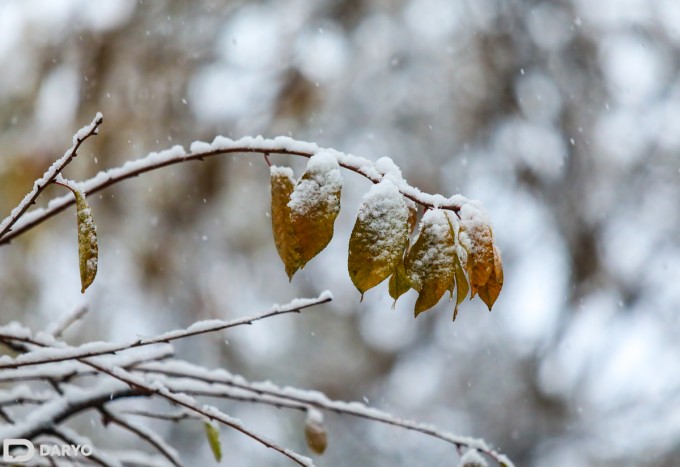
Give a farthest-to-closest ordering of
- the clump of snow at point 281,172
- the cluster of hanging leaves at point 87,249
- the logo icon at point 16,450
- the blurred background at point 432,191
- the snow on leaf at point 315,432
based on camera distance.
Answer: the blurred background at point 432,191 < the snow on leaf at point 315,432 < the logo icon at point 16,450 < the clump of snow at point 281,172 < the cluster of hanging leaves at point 87,249

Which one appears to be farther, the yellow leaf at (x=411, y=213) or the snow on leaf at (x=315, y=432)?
the snow on leaf at (x=315, y=432)

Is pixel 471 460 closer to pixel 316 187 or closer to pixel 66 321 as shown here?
pixel 316 187

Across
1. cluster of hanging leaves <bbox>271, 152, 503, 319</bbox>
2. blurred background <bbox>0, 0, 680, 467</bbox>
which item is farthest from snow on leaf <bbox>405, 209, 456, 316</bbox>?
blurred background <bbox>0, 0, 680, 467</bbox>

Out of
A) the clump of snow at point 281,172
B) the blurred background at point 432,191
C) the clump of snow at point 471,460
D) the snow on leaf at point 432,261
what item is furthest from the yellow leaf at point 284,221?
the blurred background at point 432,191

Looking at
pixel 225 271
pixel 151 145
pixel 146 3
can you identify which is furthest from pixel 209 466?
pixel 146 3

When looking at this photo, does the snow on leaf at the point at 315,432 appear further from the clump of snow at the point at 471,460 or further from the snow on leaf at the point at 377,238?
the snow on leaf at the point at 377,238

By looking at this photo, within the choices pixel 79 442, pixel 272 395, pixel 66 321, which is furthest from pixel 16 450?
pixel 272 395

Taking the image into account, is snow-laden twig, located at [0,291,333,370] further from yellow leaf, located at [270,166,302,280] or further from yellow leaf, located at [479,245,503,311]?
yellow leaf, located at [479,245,503,311]
